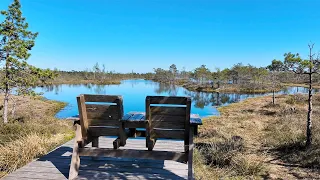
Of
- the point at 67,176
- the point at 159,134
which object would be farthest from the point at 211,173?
the point at 67,176

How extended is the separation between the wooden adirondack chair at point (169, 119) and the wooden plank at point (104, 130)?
43cm

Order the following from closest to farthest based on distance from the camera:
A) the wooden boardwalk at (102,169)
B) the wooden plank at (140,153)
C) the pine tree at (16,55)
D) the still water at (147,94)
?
the wooden plank at (140,153) < the wooden boardwalk at (102,169) < the pine tree at (16,55) < the still water at (147,94)

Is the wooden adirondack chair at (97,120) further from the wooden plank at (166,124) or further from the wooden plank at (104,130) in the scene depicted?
the wooden plank at (166,124)

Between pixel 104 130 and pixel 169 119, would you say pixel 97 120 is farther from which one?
pixel 169 119

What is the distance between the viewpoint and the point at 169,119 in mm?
2463

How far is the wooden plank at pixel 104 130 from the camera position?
2.61 meters

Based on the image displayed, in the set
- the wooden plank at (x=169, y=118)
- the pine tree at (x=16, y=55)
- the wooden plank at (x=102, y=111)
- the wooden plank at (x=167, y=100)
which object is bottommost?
the wooden plank at (x=169, y=118)

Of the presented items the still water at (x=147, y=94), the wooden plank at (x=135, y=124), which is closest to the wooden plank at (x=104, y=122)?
the wooden plank at (x=135, y=124)

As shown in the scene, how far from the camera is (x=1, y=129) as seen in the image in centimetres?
518

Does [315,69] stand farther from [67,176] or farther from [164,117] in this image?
[67,176]

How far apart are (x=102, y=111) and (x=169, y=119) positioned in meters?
0.81

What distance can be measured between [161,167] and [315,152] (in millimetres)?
3778

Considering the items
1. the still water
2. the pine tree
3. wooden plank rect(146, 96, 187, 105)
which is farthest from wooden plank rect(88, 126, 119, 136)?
the still water

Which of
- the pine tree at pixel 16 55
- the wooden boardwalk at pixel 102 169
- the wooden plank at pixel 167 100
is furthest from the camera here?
the pine tree at pixel 16 55
